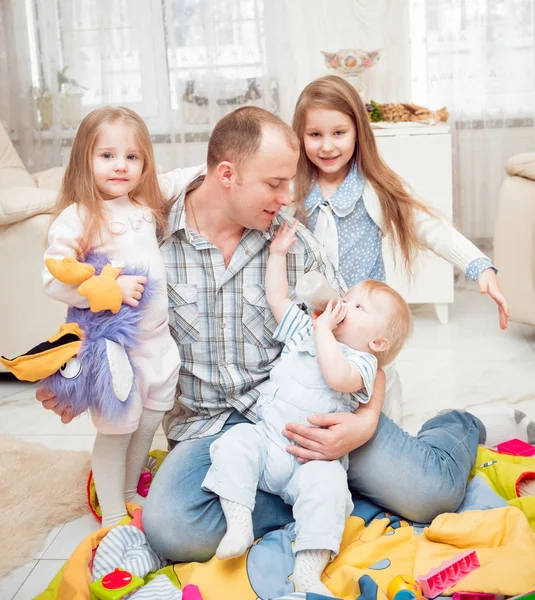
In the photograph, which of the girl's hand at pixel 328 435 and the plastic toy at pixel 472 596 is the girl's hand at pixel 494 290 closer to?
the girl's hand at pixel 328 435

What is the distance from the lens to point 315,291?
1.53 m

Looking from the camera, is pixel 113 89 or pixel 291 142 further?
pixel 113 89

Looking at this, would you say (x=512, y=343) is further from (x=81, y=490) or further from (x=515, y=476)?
(x=81, y=490)

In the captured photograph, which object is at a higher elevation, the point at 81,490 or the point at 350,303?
the point at 350,303

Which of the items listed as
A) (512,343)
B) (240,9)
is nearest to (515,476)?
(512,343)

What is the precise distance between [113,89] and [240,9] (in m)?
0.70

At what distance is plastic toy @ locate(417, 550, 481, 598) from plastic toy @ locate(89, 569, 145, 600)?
0.48 meters

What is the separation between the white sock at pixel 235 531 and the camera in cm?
135

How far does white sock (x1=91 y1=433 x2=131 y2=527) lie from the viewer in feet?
5.27

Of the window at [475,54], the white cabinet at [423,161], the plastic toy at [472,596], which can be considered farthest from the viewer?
the window at [475,54]

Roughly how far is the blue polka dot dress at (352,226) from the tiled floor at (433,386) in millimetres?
Answer: 480

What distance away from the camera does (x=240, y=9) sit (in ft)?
12.0

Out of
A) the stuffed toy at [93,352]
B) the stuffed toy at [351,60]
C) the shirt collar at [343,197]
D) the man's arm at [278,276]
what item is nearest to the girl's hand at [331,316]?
the man's arm at [278,276]

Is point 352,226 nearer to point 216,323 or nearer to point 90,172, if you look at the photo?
point 216,323
